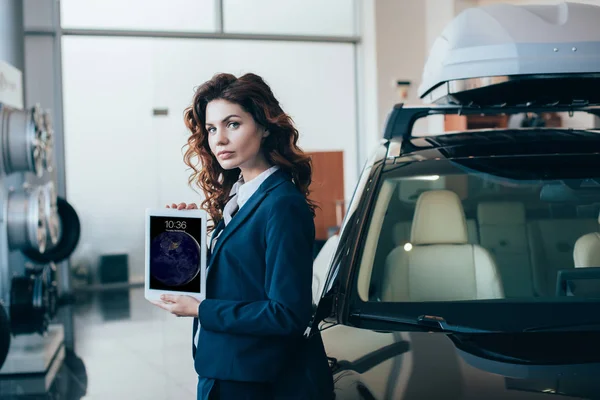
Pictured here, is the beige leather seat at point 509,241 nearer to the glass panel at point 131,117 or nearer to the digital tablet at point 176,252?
the digital tablet at point 176,252

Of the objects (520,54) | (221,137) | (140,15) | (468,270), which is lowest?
(468,270)

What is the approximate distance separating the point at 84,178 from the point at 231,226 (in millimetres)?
7232

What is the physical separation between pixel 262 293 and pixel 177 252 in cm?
18

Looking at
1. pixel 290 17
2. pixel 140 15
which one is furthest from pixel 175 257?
pixel 290 17

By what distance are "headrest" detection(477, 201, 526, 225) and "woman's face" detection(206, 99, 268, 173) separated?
1.25 m

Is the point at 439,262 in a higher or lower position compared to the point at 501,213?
lower

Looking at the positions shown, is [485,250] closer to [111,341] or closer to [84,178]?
[111,341]

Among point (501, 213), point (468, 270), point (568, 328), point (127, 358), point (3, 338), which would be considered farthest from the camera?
point (127, 358)

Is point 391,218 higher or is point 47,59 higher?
point 47,59

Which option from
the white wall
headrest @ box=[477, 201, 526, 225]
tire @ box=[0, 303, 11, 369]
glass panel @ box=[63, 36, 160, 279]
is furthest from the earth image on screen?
the white wall

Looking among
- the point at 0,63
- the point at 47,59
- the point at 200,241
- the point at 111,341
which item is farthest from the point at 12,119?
the point at 200,241

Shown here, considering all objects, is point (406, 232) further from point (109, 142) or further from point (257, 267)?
point (109, 142)

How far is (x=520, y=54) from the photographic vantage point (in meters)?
1.92

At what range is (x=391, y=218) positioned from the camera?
2.16 meters
